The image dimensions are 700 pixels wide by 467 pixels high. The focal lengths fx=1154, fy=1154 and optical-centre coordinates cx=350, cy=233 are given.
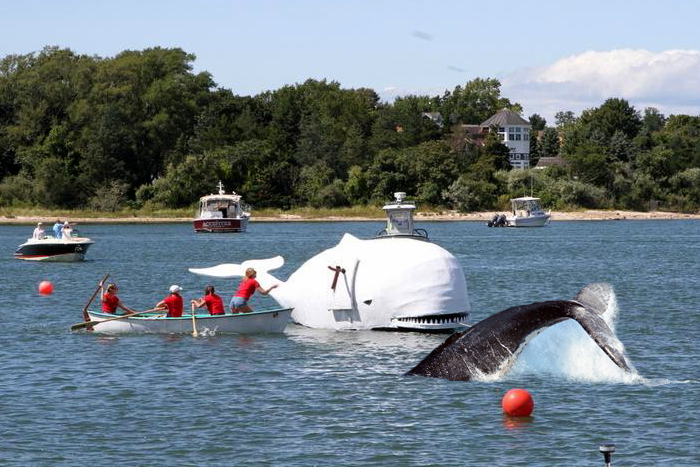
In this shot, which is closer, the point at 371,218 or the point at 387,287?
the point at 387,287

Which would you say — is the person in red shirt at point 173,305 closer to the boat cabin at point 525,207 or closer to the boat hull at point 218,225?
the boat hull at point 218,225

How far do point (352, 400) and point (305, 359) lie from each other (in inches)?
196

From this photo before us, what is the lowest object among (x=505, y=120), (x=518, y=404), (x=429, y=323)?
(x=518, y=404)

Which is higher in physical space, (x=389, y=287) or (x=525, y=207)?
(x=389, y=287)

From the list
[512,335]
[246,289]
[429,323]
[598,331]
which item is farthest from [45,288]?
[598,331]

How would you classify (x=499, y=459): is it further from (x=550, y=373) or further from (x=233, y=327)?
(x=233, y=327)

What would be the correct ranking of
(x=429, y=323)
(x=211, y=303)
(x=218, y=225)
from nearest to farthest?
(x=429, y=323) < (x=211, y=303) < (x=218, y=225)

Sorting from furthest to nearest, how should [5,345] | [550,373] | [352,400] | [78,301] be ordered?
[78,301] < [5,345] < [550,373] < [352,400]

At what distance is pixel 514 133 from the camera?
194125 mm

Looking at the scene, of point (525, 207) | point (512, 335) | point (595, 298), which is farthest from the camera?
point (525, 207)

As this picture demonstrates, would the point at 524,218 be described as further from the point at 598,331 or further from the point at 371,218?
the point at 598,331

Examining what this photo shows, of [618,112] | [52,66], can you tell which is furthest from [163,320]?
Answer: [618,112]

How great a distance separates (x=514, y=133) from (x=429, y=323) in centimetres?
16738

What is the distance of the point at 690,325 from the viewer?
35375mm
